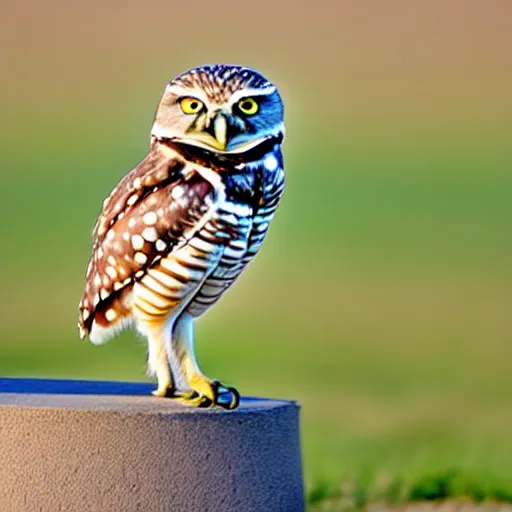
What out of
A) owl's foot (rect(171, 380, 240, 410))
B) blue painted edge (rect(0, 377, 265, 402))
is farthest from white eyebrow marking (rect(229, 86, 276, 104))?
blue painted edge (rect(0, 377, 265, 402))

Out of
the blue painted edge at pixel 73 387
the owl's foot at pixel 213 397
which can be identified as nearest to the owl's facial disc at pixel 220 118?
the owl's foot at pixel 213 397

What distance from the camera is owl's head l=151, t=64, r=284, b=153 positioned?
2.94 meters

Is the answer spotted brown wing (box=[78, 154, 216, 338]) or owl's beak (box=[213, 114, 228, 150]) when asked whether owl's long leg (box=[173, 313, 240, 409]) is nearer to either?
spotted brown wing (box=[78, 154, 216, 338])

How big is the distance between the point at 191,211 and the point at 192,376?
448mm

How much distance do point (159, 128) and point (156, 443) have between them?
0.77 meters

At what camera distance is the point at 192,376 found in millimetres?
3113

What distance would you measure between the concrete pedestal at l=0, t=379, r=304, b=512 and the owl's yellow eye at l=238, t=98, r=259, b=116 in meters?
0.72

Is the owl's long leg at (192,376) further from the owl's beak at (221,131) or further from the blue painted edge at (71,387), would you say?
the owl's beak at (221,131)

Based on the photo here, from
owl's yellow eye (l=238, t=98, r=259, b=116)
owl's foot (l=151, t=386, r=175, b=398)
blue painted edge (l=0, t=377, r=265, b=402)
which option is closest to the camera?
owl's yellow eye (l=238, t=98, r=259, b=116)

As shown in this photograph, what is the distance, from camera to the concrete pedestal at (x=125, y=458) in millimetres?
2859

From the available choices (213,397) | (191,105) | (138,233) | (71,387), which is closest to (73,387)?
(71,387)

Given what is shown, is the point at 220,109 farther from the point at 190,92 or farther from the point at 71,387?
the point at 71,387

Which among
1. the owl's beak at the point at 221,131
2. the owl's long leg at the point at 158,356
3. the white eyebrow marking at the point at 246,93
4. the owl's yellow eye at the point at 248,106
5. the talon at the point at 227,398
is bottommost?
the talon at the point at 227,398

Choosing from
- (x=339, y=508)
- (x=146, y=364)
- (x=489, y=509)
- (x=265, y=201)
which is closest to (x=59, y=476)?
(x=146, y=364)
